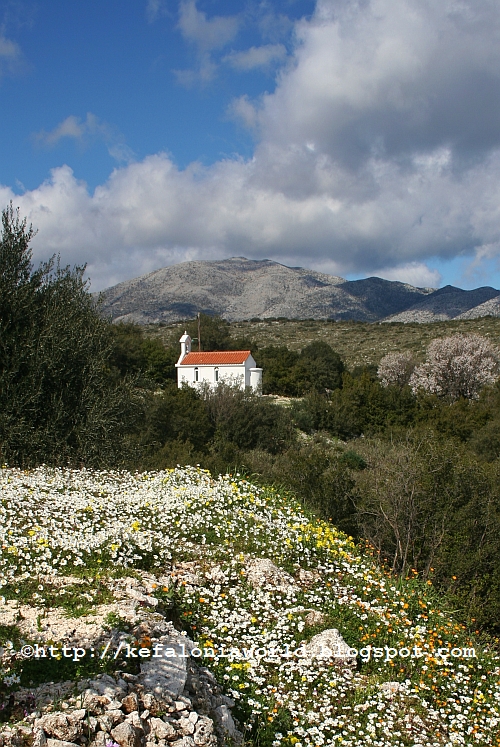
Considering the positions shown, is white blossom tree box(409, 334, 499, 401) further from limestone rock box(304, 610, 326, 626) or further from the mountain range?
the mountain range

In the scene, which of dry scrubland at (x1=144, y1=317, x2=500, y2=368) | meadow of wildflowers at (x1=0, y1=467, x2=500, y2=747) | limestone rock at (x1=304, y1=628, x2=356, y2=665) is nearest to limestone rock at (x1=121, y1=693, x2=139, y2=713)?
meadow of wildflowers at (x1=0, y1=467, x2=500, y2=747)

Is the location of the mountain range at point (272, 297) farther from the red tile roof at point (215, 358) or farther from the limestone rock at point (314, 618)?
the limestone rock at point (314, 618)

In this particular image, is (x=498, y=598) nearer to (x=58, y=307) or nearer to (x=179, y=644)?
(x=179, y=644)

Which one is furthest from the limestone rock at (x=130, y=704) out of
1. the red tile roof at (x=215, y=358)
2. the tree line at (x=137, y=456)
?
the red tile roof at (x=215, y=358)

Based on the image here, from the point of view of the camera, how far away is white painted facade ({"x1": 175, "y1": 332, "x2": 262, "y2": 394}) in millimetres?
42188

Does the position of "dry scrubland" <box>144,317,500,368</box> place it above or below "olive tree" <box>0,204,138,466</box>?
above

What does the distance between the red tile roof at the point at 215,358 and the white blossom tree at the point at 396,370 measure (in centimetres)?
1449

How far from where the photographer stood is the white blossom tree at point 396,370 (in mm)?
50500

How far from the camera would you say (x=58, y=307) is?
12453 mm

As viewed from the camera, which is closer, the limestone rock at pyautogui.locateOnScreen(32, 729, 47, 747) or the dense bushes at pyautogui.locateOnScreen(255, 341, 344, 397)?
the limestone rock at pyautogui.locateOnScreen(32, 729, 47, 747)

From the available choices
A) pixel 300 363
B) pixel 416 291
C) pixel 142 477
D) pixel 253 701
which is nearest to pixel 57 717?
pixel 253 701

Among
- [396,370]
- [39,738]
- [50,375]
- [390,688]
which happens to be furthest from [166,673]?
[396,370]

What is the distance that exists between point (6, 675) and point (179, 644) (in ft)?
4.71

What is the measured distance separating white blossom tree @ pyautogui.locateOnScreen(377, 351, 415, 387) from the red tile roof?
14491 millimetres
